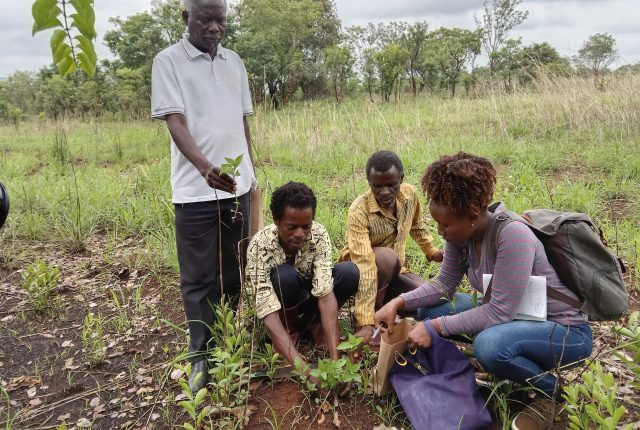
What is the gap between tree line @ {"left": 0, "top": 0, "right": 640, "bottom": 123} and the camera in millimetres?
13828

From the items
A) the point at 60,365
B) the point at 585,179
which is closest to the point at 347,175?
the point at 585,179

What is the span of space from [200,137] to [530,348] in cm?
172

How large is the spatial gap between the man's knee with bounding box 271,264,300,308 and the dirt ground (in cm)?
43

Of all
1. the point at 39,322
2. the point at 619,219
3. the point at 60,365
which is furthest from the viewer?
the point at 619,219

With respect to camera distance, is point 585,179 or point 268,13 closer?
point 585,179

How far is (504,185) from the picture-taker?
452 centimetres

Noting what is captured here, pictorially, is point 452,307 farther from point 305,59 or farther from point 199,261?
point 305,59

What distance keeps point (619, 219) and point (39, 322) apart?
4.35m

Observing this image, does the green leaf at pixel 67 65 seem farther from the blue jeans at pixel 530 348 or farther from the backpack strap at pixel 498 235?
the blue jeans at pixel 530 348

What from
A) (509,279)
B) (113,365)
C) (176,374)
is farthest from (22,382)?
(509,279)

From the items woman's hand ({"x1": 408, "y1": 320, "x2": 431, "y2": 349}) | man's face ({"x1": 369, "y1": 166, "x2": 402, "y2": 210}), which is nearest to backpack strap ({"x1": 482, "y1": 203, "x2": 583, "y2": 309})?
woman's hand ({"x1": 408, "y1": 320, "x2": 431, "y2": 349})

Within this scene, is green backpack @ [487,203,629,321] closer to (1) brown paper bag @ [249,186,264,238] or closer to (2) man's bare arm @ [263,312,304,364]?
(2) man's bare arm @ [263,312,304,364]

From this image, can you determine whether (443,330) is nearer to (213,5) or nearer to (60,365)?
(213,5)

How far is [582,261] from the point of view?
1.70m
